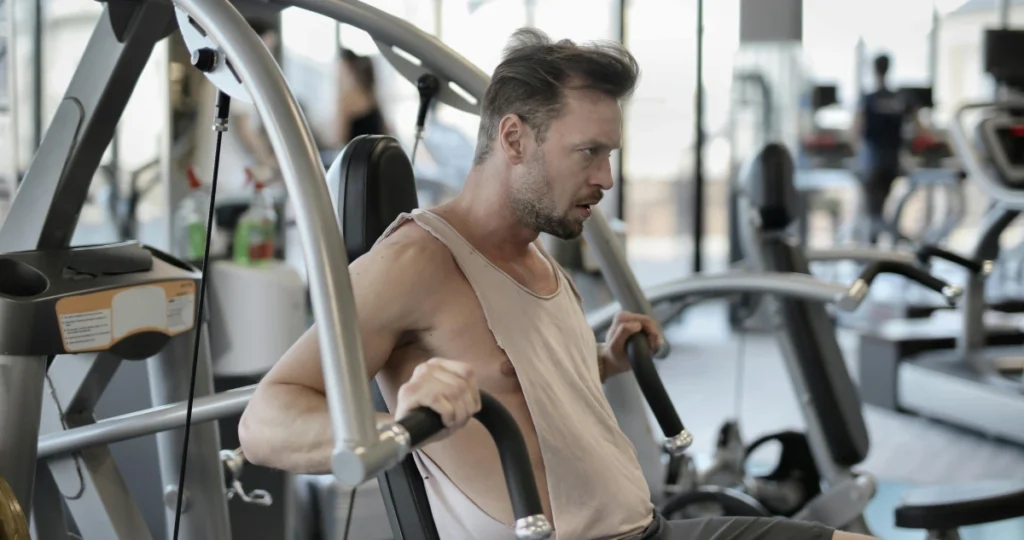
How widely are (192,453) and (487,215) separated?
81 centimetres

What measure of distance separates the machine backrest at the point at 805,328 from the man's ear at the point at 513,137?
170 cm

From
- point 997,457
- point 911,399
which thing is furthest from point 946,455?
point 911,399

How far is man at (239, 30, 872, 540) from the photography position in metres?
1.48

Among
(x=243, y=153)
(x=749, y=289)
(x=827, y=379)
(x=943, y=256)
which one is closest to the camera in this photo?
(x=749, y=289)

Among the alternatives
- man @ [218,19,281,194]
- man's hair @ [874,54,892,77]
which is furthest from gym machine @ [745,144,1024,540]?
man's hair @ [874,54,892,77]

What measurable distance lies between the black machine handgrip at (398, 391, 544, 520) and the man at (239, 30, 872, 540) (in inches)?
12.7

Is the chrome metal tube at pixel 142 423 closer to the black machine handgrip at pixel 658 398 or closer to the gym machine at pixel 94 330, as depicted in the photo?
the gym machine at pixel 94 330

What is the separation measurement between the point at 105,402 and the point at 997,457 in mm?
3135

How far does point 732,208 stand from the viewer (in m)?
7.04

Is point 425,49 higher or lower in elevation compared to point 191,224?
higher

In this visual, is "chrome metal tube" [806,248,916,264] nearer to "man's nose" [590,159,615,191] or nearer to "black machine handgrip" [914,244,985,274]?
"black machine handgrip" [914,244,985,274]

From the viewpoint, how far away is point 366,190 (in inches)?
65.8

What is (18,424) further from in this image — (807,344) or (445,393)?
(807,344)

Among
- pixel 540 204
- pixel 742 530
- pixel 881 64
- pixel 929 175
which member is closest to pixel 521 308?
pixel 540 204
